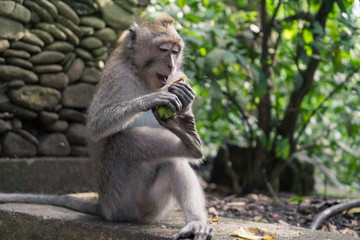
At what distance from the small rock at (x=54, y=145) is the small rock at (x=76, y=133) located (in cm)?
10

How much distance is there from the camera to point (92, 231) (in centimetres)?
337

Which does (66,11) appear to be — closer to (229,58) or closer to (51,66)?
(51,66)

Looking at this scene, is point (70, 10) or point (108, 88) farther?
point (70, 10)

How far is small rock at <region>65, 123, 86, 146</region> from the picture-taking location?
5.79 metres

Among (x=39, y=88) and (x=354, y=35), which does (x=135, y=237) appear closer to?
(x=39, y=88)

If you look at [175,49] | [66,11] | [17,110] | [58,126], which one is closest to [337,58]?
[175,49]

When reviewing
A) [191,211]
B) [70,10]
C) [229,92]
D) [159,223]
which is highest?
[70,10]

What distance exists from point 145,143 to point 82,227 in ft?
2.76

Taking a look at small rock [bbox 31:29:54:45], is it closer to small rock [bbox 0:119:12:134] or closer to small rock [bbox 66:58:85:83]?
small rock [bbox 66:58:85:83]

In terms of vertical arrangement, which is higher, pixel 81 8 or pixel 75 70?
pixel 81 8

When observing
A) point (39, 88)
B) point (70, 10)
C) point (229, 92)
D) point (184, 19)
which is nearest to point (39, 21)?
point (70, 10)

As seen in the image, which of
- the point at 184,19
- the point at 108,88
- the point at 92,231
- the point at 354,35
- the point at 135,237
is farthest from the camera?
the point at 184,19

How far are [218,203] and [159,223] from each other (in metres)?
1.96

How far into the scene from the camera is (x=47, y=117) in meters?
5.38
